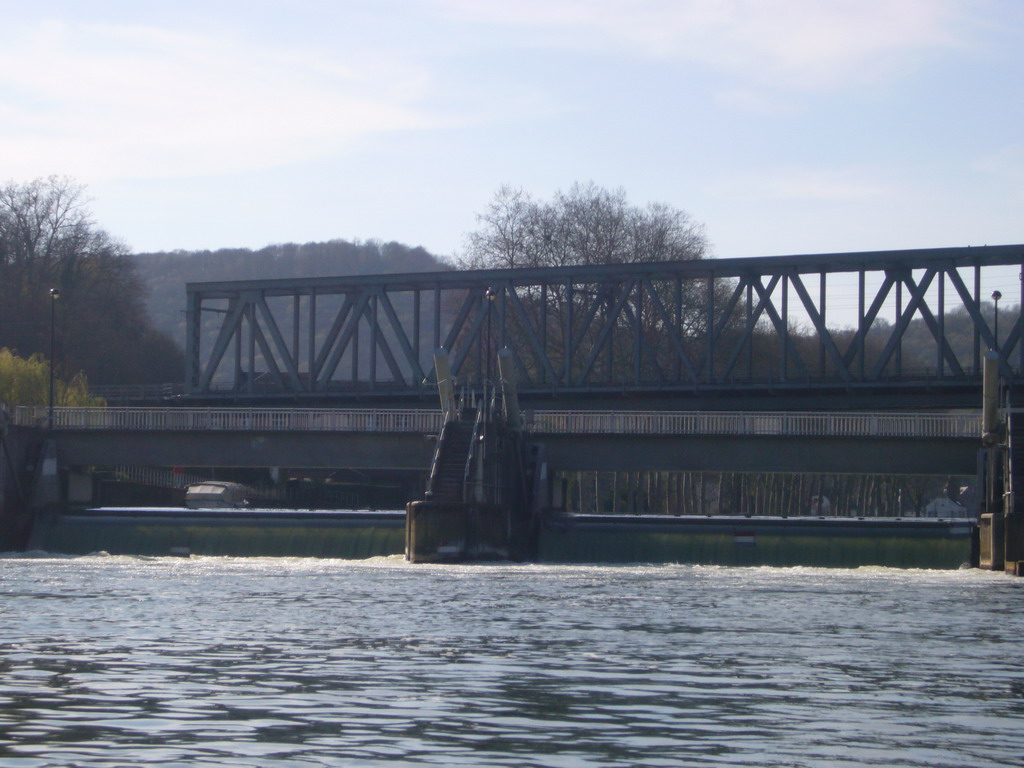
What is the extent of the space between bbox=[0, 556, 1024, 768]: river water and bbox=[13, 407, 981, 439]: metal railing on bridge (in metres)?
18.4

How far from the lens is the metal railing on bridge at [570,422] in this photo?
2267 inches

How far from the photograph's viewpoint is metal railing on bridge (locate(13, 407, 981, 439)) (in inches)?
2267

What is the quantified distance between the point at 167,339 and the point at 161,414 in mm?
70604

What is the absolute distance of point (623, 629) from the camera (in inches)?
1126

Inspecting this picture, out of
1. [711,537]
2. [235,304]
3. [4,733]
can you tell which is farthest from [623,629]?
[235,304]

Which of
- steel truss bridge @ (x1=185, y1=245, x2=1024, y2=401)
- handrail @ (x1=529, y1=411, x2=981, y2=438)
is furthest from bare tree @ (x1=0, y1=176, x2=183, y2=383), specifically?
handrail @ (x1=529, y1=411, x2=981, y2=438)

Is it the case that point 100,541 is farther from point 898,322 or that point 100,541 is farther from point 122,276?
point 122,276

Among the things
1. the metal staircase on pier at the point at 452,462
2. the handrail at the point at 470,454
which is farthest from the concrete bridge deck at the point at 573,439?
the handrail at the point at 470,454

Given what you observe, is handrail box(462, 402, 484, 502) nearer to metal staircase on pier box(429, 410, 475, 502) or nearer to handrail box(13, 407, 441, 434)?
metal staircase on pier box(429, 410, 475, 502)

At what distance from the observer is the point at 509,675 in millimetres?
22016

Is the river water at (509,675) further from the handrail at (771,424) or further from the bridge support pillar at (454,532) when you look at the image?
the handrail at (771,424)

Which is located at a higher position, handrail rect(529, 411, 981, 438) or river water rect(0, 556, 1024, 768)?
handrail rect(529, 411, 981, 438)

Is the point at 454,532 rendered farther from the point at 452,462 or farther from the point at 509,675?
the point at 509,675

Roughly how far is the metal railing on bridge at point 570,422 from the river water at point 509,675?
18424 millimetres
